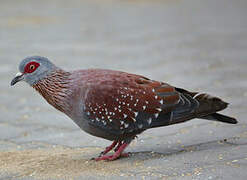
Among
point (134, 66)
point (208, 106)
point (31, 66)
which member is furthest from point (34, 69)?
point (134, 66)

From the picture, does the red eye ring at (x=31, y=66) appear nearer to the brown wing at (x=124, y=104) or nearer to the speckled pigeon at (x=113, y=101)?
the speckled pigeon at (x=113, y=101)

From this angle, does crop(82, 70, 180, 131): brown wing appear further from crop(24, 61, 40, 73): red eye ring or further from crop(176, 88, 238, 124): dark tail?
crop(24, 61, 40, 73): red eye ring

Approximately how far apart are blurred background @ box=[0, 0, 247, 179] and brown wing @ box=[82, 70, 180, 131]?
37 centimetres

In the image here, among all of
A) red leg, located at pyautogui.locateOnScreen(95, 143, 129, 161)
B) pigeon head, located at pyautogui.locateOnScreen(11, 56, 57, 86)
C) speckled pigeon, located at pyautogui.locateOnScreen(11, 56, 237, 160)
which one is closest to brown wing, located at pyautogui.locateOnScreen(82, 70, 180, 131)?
speckled pigeon, located at pyautogui.locateOnScreen(11, 56, 237, 160)

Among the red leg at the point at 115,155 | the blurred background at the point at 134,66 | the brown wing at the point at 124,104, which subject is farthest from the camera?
the red leg at the point at 115,155

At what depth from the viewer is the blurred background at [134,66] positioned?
450 centimetres

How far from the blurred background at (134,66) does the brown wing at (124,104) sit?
37 centimetres

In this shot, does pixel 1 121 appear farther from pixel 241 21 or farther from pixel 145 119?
pixel 241 21

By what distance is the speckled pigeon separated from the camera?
184 inches

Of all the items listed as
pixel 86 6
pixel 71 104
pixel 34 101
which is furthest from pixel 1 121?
pixel 86 6

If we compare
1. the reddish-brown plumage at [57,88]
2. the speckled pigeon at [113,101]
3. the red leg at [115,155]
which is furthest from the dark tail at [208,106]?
the reddish-brown plumage at [57,88]

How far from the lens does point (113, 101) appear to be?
4.68 metres

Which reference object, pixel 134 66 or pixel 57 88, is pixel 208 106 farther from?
pixel 134 66

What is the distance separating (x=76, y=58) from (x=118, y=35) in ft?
7.69
